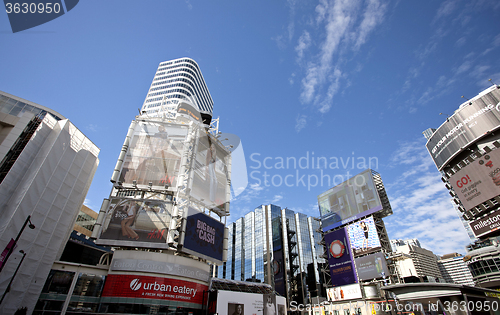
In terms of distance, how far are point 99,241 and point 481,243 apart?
74.7m

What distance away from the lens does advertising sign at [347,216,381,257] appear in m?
47.3

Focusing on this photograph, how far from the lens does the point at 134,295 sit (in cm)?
2408

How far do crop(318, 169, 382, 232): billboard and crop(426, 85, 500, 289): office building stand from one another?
15.1 meters

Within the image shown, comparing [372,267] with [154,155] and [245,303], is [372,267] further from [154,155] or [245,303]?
[154,155]

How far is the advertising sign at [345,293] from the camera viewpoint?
4672 cm

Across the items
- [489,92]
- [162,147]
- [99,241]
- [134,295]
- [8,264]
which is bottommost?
[134,295]

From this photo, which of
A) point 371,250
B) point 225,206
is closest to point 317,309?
point 371,250

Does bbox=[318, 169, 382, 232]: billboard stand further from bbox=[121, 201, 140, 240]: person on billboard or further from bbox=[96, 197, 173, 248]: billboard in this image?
bbox=[121, 201, 140, 240]: person on billboard

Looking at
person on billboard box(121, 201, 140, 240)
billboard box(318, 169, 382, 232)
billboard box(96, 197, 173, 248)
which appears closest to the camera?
billboard box(96, 197, 173, 248)

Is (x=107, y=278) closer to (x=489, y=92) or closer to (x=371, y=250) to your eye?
(x=371, y=250)

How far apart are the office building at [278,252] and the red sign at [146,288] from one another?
191ft

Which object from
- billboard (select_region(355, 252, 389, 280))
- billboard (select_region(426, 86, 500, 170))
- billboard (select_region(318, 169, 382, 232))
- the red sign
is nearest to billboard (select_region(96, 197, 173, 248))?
the red sign

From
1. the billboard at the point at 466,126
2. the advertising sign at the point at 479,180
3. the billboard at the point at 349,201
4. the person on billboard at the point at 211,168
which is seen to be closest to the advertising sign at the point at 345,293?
the billboard at the point at 349,201

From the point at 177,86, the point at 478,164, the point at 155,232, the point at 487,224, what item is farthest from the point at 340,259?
the point at 177,86
